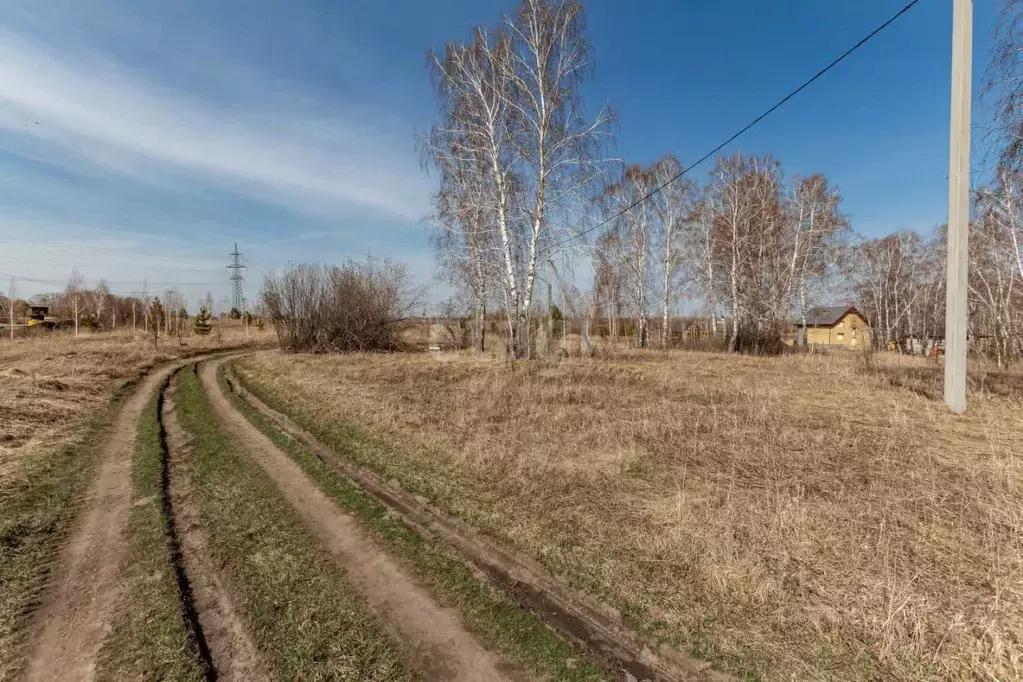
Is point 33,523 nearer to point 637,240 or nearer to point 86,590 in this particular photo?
point 86,590

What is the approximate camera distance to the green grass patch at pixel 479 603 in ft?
8.32

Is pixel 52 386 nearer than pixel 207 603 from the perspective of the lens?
No

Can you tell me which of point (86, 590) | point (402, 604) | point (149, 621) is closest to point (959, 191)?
point (402, 604)

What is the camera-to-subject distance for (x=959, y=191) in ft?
25.3

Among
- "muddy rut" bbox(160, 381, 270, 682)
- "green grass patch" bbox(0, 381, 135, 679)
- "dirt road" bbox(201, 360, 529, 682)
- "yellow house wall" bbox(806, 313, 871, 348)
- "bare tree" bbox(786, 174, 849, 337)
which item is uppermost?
"bare tree" bbox(786, 174, 849, 337)

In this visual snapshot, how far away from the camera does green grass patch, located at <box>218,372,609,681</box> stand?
99.9 inches

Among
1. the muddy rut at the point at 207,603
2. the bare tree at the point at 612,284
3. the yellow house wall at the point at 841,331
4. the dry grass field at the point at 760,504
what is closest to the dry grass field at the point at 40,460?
the muddy rut at the point at 207,603

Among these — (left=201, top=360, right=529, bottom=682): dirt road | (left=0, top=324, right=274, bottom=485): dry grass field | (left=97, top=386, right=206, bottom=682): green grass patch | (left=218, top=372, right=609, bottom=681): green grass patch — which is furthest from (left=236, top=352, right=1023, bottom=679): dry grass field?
(left=0, top=324, right=274, bottom=485): dry grass field

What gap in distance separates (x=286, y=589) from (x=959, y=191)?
11.2 m

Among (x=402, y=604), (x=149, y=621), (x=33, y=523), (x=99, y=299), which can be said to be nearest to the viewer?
(x=149, y=621)

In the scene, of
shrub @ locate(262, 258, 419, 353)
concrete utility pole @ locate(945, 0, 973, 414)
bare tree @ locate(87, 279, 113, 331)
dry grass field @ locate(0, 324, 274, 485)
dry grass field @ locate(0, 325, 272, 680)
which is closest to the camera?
dry grass field @ locate(0, 325, 272, 680)

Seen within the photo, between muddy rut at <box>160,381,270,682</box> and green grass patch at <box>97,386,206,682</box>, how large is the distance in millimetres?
64

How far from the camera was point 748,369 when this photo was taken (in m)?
14.8

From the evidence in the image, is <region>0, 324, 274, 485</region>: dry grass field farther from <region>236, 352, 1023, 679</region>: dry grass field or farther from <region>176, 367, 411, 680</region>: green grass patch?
<region>236, 352, 1023, 679</region>: dry grass field
